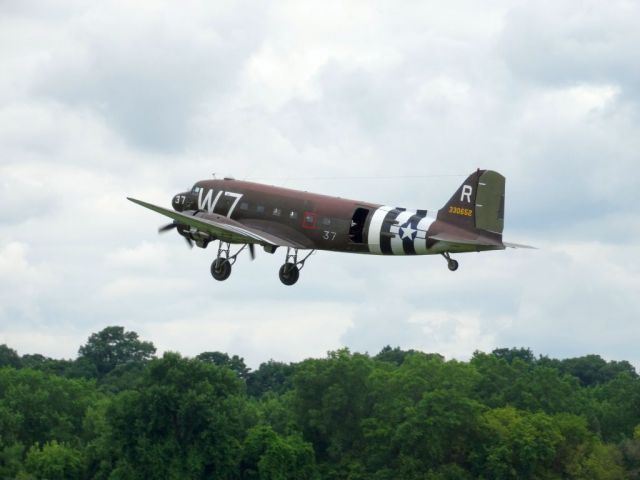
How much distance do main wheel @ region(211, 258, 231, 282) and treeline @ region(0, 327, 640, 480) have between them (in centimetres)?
5508

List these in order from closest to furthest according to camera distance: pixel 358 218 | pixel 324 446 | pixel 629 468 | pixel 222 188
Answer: pixel 358 218, pixel 222 188, pixel 629 468, pixel 324 446

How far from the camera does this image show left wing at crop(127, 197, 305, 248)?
257 feet

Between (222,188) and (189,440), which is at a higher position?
(222,188)

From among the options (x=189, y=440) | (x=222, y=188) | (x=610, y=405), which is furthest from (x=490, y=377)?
(x=222, y=188)

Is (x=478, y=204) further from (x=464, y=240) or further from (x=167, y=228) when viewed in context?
(x=167, y=228)

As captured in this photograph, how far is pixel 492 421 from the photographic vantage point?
459ft

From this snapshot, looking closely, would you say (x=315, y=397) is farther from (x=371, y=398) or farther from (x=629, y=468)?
(x=629, y=468)

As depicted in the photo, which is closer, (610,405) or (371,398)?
(371,398)

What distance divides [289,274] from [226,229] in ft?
12.5

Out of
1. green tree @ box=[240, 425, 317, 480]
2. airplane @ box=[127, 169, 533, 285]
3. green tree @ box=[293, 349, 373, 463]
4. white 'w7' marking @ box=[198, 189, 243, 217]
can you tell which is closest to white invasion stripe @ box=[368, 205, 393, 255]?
airplane @ box=[127, 169, 533, 285]

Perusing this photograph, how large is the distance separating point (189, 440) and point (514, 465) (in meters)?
27.9

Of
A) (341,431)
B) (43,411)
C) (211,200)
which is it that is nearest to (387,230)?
(211,200)

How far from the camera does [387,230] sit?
7550 centimetres

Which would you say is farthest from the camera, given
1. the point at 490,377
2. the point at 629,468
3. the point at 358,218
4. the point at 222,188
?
the point at 490,377
